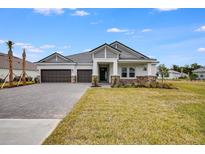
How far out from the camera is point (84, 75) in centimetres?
3033

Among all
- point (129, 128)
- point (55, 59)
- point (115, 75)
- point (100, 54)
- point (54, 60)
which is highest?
point (100, 54)

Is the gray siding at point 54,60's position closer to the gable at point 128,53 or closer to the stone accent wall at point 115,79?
the gable at point 128,53

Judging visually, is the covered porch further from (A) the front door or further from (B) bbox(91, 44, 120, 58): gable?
(B) bbox(91, 44, 120, 58): gable

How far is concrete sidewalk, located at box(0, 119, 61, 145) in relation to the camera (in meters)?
5.16

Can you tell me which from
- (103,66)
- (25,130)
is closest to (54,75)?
(103,66)

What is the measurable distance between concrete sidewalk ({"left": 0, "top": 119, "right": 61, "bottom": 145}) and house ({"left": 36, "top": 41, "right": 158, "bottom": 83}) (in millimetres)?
20211

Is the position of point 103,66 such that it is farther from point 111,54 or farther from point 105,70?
point 111,54

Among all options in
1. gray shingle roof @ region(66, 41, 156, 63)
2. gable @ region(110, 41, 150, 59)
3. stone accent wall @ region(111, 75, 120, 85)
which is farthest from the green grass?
gable @ region(110, 41, 150, 59)

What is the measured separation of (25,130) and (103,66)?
83.8 ft

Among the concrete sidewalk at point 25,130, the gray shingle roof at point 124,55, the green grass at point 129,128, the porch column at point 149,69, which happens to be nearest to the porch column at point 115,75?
the gray shingle roof at point 124,55

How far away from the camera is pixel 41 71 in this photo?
3006 centimetres
